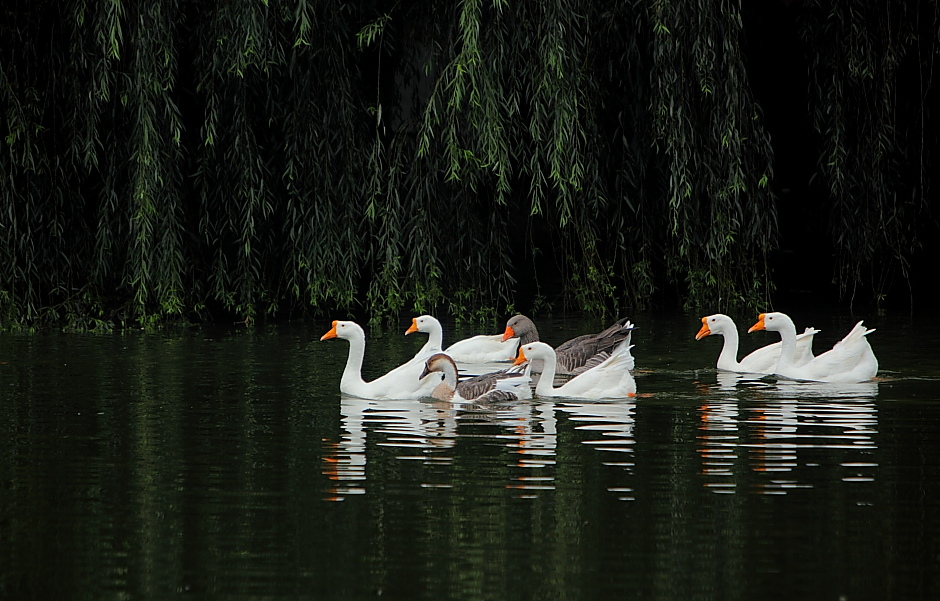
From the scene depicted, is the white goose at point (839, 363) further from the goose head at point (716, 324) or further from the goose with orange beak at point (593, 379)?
the goose with orange beak at point (593, 379)

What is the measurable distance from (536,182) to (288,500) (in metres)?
6.49

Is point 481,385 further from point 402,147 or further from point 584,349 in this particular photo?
point 402,147

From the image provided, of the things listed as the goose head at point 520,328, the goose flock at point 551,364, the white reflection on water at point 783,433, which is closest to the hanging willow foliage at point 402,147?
the goose head at point 520,328

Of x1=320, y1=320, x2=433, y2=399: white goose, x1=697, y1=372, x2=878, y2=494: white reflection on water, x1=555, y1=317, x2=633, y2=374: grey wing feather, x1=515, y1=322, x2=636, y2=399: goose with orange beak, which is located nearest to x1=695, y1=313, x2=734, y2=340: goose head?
x1=555, y1=317, x2=633, y2=374: grey wing feather

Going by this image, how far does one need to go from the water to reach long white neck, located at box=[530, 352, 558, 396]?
54cm

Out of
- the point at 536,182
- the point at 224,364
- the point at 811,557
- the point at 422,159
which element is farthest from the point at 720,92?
the point at 811,557

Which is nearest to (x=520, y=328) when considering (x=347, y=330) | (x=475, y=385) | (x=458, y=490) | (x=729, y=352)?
(x=729, y=352)

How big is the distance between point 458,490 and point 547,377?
13.0 ft

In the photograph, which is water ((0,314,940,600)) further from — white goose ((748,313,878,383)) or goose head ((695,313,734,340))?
goose head ((695,313,734,340))

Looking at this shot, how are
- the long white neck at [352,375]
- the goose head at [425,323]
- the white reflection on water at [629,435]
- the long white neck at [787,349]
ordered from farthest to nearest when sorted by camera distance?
the goose head at [425,323], the long white neck at [787,349], the long white neck at [352,375], the white reflection on water at [629,435]

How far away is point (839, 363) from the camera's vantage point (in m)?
11.1

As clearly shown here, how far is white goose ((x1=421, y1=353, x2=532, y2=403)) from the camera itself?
1022cm

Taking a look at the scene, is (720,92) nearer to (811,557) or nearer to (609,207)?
(609,207)

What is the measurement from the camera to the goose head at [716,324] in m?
12.2
